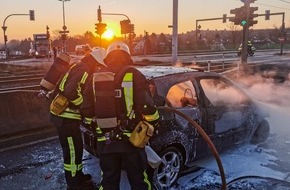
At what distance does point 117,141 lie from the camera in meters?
3.48

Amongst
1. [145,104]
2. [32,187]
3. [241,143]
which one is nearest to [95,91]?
[145,104]

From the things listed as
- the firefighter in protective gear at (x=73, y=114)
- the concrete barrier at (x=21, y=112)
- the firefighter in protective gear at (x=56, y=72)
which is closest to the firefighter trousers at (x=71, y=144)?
the firefighter in protective gear at (x=73, y=114)

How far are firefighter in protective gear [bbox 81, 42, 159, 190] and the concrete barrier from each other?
420 cm

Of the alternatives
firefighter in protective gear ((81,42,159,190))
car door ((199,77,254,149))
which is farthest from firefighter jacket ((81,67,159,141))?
car door ((199,77,254,149))

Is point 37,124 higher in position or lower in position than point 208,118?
lower

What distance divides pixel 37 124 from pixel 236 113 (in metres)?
4.57

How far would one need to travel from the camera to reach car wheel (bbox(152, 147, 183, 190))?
454 cm

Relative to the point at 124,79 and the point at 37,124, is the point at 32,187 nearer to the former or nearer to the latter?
the point at 124,79

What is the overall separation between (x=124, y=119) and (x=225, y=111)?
2.53 metres

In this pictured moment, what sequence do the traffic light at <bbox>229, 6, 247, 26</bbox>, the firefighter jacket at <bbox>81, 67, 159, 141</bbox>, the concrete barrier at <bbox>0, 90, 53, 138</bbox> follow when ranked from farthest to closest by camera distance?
the traffic light at <bbox>229, 6, 247, 26</bbox>, the concrete barrier at <bbox>0, 90, 53, 138</bbox>, the firefighter jacket at <bbox>81, 67, 159, 141</bbox>

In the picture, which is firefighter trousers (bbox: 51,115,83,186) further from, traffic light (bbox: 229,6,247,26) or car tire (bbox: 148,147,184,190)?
traffic light (bbox: 229,6,247,26)

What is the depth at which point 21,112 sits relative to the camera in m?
7.32

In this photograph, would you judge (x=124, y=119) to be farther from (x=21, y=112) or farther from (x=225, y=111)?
(x=21, y=112)

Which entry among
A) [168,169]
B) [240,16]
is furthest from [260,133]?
[240,16]
